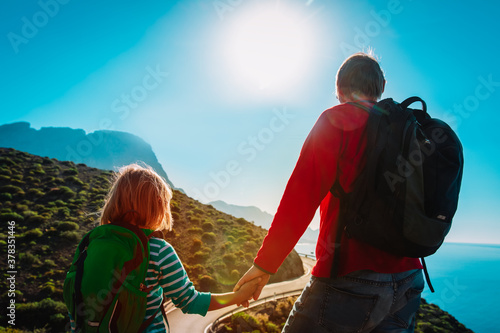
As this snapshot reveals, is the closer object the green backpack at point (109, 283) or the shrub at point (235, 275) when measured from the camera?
the green backpack at point (109, 283)

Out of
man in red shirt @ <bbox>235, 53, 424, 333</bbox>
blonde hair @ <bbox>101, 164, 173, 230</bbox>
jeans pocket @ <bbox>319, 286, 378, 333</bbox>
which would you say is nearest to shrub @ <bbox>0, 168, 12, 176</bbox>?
blonde hair @ <bbox>101, 164, 173, 230</bbox>

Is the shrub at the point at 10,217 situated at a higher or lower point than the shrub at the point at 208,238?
higher

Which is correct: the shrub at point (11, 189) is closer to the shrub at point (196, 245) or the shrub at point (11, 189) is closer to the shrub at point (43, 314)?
the shrub at point (43, 314)

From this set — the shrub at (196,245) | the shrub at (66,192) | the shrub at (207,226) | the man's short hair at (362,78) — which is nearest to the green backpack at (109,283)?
the man's short hair at (362,78)

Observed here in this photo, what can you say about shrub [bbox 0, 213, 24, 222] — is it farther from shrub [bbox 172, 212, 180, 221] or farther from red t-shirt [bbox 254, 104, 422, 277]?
red t-shirt [bbox 254, 104, 422, 277]

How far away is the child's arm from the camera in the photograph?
1741mm

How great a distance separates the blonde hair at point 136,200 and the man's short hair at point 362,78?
65.3 inches

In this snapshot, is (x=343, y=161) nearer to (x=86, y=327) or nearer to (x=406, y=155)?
(x=406, y=155)

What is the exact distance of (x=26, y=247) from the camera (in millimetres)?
15703

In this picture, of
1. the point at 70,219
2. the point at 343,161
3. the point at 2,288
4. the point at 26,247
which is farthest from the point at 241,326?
the point at 70,219

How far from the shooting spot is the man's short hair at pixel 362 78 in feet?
5.90

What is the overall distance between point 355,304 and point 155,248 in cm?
134

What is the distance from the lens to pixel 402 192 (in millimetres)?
1314

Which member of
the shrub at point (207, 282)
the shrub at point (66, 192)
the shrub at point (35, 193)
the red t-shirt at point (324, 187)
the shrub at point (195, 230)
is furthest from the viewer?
the shrub at point (66, 192)
